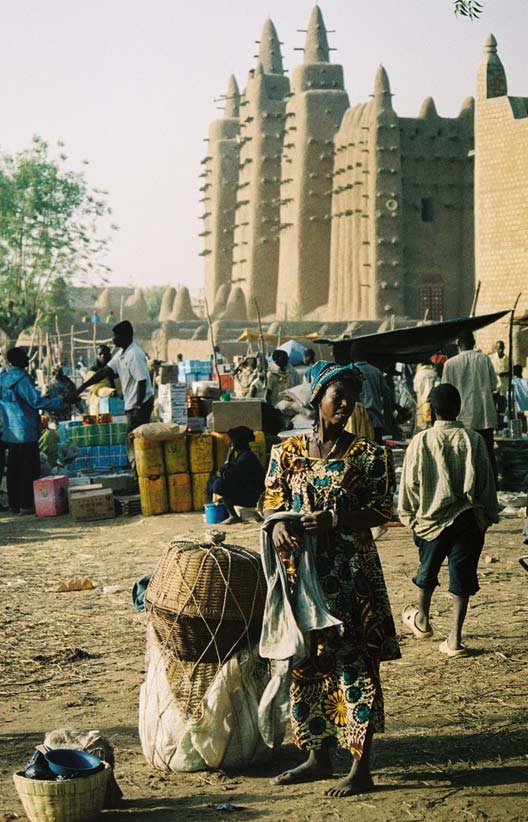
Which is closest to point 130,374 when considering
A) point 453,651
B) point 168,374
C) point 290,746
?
point 453,651

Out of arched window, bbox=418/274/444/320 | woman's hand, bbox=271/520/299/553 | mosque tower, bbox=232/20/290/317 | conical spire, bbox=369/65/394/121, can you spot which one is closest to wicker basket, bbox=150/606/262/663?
woman's hand, bbox=271/520/299/553

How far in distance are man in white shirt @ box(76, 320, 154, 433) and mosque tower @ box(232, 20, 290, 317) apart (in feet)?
131

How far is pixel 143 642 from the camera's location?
7.26 meters

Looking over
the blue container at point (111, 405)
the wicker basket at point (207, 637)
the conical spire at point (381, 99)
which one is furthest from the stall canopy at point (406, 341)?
the conical spire at point (381, 99)

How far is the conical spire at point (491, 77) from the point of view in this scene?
30641mm

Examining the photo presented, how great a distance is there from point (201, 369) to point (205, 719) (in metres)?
17.2

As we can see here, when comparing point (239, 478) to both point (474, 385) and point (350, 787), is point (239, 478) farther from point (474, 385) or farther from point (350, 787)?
point (350, 787)

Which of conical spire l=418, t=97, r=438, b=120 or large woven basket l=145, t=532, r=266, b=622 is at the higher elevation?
conical spire l=418, t=97, r=438, b=120

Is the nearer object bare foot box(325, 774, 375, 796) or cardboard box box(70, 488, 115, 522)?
bare foot box(325, 774, 375, 796)

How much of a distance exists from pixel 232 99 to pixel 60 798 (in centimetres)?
6268

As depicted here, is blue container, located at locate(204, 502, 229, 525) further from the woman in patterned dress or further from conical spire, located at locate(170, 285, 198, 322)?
conical spire, located at locate(170, 285, 198, 322)

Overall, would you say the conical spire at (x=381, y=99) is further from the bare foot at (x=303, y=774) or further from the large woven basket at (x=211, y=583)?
the bare foot at (x=303, y=774)

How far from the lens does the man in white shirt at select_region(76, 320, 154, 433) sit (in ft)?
40.7

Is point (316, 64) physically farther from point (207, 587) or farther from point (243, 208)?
point (207, 587)
